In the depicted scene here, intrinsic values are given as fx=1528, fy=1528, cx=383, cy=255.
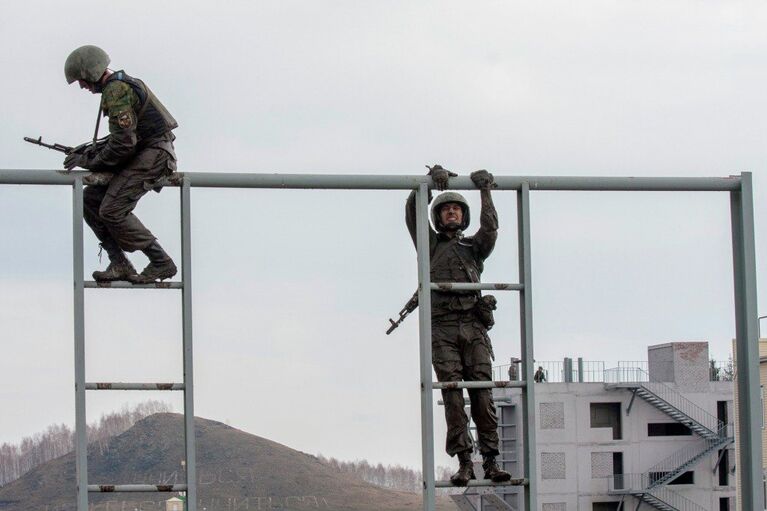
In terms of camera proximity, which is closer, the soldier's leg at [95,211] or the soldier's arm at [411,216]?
the soldier's leg at [95,211]

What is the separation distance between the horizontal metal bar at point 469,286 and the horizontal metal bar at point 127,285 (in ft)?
5.78

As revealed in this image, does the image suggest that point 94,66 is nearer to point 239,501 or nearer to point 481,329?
point 481,329

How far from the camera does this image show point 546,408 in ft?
294

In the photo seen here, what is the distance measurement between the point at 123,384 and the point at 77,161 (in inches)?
61.8

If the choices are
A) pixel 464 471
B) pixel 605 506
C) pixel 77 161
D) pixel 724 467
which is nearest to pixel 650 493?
pixel 724 467

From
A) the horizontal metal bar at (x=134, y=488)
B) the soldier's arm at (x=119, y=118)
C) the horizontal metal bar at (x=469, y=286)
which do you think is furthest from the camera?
the horizontal metal bar at (x=469, y=286)

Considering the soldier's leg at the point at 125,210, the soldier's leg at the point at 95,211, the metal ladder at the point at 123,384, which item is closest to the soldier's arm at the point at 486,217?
the metal ladder at the point at 123,384

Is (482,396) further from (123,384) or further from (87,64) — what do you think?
(87,64)

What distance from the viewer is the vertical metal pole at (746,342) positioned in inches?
427

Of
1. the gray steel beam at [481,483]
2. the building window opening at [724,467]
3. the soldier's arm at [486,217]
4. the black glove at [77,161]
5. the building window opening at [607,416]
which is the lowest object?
the building window opening at [724,467]

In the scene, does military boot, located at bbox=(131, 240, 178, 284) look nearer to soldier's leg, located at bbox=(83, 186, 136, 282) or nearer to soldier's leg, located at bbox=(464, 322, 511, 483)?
soldier's leg, located at bbox=(83, 186, 136, 282)

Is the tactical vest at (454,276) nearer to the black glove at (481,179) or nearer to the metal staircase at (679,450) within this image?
the black glove at (481,179)

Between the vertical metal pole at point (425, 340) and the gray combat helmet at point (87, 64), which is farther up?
the gray combat helmet at point (87, 64)

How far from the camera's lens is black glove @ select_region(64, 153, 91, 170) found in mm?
10164
